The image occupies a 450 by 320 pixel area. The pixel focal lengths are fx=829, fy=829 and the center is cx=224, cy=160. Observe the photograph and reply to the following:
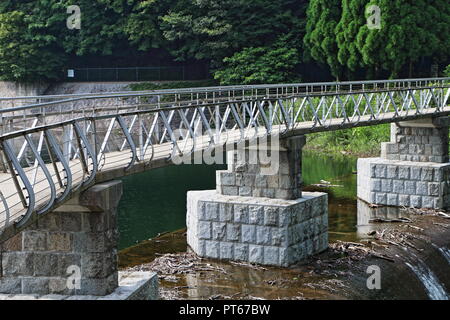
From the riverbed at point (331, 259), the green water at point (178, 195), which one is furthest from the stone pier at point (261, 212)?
the green water at point (178, 195)

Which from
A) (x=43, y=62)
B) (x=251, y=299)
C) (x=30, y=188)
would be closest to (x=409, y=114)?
(x=251, y=299)

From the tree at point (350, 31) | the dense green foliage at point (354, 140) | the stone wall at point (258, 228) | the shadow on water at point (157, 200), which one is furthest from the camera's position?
the tree at point (350, 31)

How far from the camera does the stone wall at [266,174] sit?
60.5 feet

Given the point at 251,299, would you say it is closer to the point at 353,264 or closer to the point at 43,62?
the point at 353,264

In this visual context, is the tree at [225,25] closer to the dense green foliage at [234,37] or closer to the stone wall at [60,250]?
the dense green foliage at [234,37]

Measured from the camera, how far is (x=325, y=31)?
42.2m

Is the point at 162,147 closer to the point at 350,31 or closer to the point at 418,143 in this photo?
the point at 418,143

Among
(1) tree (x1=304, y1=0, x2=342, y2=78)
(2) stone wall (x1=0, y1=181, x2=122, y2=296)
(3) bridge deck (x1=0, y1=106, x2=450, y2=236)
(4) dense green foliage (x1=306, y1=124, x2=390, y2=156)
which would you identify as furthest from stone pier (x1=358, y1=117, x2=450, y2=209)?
(1) tree (x1=304, y1=0, x2=342, y2=78)

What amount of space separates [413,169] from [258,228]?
9.22 m

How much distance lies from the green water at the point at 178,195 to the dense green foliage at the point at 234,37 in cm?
611

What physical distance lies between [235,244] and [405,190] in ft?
30.4

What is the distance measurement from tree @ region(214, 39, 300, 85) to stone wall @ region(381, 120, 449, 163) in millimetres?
17342

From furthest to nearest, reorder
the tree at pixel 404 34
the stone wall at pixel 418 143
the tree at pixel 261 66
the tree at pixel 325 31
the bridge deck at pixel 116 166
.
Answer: the tree at pixel 261 66 < the tree at pixel 325 31 < the tree at pixel 404 34 < the stone wall at pixel 418 143 < the bridge deck at pixel 116 166

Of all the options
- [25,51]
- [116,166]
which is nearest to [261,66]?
[25,51]
